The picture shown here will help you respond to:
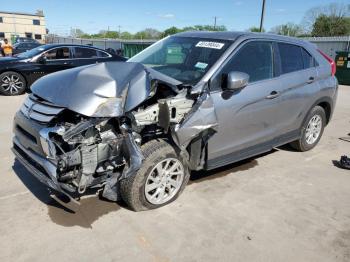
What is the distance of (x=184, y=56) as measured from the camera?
14.2 ft

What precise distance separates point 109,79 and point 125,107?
0.41 metres

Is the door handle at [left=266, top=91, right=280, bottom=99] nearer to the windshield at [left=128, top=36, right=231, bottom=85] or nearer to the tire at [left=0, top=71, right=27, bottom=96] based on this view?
the windshield at [left=128, top=36, right=231, bottom=85]

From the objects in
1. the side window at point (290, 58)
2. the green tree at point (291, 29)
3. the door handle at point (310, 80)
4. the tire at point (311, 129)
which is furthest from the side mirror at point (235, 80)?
the green tree at point (291, 29)

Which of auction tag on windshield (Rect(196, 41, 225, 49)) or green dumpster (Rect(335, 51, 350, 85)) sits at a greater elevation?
auction tag on windshield (Rect(196, 41, 225, 49))

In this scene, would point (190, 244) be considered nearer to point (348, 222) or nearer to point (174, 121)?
point (174, 121)

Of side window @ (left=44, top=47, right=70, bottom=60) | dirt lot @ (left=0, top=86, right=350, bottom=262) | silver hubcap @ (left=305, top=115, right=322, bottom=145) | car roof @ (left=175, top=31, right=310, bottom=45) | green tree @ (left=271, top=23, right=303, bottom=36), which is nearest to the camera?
dirt lot @ (left=0, top=86, right=350, bottom=262)

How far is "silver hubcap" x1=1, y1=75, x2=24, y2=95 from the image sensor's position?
9.54 meters

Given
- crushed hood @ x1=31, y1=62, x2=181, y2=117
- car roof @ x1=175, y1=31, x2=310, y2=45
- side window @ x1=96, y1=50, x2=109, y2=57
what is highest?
car roof @ x1=175, y1=31, x2=310, y2=45

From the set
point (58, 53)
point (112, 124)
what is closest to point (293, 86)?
point (112, 124)

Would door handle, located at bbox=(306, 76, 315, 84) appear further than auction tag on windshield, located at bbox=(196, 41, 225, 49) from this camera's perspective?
Yes

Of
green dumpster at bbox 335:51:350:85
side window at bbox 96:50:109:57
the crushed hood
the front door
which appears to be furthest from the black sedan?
green dumpster at bbox 335:51:350:85

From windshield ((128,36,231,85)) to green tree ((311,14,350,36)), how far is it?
52032 millimetres

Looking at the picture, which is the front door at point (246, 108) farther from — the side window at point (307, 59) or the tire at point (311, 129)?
the tire at point (311, 129)

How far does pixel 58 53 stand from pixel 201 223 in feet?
27.4
